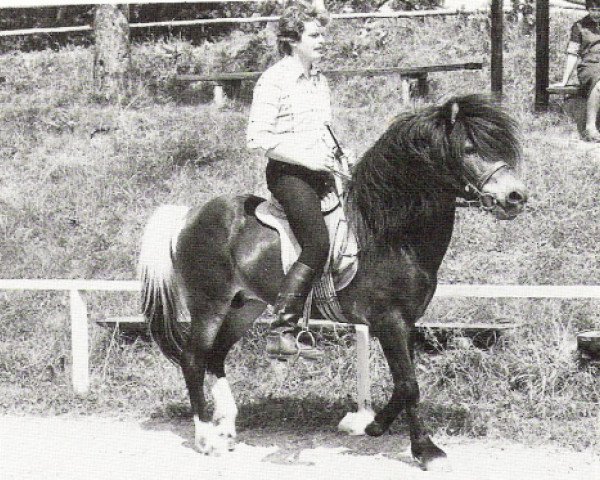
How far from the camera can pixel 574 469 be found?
20.1 ft

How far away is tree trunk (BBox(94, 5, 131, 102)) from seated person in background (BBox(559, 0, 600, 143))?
19.9 feet

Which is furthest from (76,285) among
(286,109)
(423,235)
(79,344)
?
(423,235)

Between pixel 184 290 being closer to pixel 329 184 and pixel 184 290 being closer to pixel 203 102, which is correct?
pixel 329 184

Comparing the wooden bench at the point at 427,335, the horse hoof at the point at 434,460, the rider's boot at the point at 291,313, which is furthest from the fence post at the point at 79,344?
→ the horse hoof at the point at 434,460

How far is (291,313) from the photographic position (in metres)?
6.29

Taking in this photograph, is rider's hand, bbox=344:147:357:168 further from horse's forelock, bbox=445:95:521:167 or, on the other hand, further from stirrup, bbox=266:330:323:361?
stirrup, bbox=266:330:323:361

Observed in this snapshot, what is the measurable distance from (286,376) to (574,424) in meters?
2.12

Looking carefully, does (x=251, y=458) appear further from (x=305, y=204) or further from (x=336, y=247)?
(x=305, y=204)

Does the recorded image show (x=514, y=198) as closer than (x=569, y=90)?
Yes

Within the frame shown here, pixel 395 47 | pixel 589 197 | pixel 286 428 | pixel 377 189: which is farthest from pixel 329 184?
pixel 395 47

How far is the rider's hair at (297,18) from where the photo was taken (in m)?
6.30

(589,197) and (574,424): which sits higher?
(589,197)

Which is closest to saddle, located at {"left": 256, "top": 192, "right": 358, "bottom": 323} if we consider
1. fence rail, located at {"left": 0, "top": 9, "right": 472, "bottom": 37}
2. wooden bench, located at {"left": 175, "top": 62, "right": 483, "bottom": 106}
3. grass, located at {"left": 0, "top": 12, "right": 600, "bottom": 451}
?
grass, located at {"left": 0, "top": 12, "right": 600, "bottom": 451}

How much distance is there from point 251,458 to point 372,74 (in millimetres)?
6843
